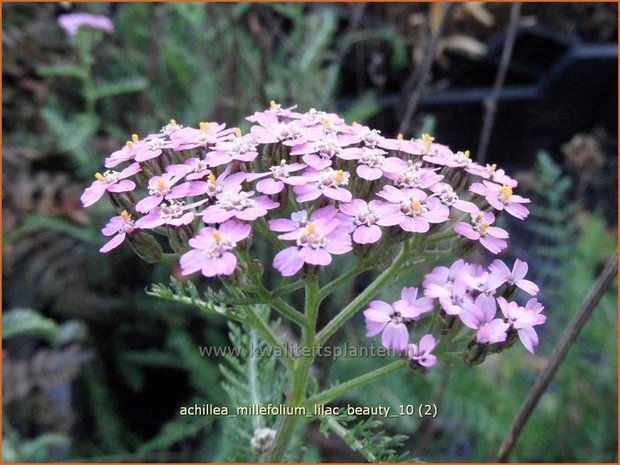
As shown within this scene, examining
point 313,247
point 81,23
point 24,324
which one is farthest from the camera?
point 81,23

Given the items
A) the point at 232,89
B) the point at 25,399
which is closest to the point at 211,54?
the point at 232,89

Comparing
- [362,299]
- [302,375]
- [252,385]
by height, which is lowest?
[252,385]

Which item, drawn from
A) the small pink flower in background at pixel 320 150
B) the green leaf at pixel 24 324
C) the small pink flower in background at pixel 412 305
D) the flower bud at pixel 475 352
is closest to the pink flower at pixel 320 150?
the small pink flower in background at pixel 320 150

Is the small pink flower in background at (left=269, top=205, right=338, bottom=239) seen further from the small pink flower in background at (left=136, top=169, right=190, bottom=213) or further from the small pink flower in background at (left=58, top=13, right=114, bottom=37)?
the small pink flower in background at (left=58, top=13, right=114, bottom=37)

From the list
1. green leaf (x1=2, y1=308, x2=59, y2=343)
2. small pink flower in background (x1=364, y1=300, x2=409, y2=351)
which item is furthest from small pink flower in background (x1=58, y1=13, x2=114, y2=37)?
small pink flower in background (x1=364, y1=300, x2=409, y2=351)

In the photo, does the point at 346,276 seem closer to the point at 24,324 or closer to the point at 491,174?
the point at 491,174

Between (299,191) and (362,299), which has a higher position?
(299,191)

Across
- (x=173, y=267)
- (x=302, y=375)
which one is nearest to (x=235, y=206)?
(x=302, y=375)
